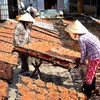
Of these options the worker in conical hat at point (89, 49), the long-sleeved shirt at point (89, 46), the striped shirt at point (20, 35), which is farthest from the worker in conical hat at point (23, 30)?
the long-sleeved shirt at point (89, 46)

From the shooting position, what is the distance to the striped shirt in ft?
28.2

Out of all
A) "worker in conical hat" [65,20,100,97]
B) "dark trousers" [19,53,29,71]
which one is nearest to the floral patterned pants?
"worker in conical hat" [65,20,100,97]

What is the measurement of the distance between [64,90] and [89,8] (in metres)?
20.4

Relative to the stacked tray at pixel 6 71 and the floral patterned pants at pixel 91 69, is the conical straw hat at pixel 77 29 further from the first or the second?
Answer: the stacked tray at pixel 6 71

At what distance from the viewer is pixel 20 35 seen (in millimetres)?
8914

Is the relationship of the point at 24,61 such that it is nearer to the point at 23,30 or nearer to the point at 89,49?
the point at 23,30

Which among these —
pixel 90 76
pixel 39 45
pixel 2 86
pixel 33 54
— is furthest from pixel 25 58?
pixel 90 76

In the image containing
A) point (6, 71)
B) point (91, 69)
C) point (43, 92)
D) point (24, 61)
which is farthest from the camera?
point (24, 61)

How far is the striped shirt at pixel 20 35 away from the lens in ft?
28.2

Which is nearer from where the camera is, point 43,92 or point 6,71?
point 43,92

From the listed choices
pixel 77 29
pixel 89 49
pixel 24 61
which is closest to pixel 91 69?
pixel 89 49

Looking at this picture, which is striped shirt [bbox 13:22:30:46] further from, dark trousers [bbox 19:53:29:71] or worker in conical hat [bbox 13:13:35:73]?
dark trousers [bbox 19:53:29:71]

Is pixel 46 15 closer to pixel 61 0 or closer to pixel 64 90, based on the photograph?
pixel 61 0

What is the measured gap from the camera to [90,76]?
293 inches
